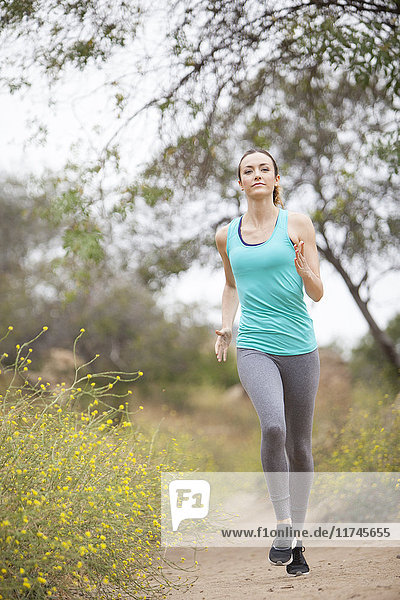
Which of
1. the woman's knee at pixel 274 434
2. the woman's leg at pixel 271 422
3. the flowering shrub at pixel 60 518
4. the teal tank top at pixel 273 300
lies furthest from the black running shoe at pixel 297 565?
the teal tank top at pixel 273 300

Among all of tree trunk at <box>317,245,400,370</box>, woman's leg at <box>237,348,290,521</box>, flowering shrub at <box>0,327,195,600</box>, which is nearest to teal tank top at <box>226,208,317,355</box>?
woman's leg at <box>237,348,290,521</box>

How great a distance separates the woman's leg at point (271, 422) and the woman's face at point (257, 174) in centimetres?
79

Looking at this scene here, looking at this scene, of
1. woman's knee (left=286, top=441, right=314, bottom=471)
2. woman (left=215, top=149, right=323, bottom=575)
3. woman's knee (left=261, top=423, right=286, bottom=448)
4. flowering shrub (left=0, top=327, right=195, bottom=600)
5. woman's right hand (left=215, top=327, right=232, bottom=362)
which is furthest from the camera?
woman's right hand (left=215, top=327, right=232, bottom=362)

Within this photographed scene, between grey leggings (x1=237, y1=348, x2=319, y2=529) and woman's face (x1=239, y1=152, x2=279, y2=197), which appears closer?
grey leggings (x1=237, y1=348, x2=319, y2=529)

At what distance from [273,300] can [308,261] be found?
0.25 m

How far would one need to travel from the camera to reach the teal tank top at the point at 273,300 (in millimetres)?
3061

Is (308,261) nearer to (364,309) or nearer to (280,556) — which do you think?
(280,556)

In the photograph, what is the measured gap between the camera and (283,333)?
3.05 m

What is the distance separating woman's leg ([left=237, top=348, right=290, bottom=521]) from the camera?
9.36 feet

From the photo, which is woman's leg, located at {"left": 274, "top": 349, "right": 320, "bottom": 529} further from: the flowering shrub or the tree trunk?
the tree trunk

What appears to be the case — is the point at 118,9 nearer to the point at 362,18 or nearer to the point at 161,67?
the point at 161,67

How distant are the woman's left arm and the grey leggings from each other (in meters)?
0.30

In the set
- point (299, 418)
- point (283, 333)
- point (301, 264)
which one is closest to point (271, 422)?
point (299, 418)

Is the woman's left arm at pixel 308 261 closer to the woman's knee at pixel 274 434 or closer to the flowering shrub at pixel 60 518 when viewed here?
the woman's knee at pixel 274 434
